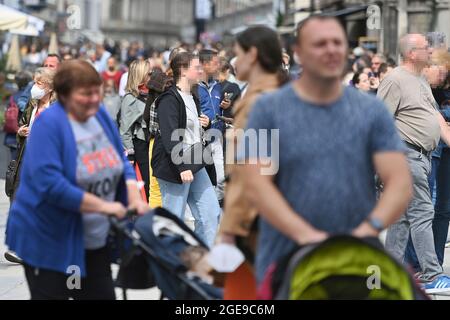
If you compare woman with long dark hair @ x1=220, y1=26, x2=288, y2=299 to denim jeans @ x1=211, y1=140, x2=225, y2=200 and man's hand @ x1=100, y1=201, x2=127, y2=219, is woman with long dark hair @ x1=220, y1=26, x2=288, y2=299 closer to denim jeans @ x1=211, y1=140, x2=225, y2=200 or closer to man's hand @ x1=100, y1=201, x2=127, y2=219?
man's hand @ x1=100, y1=201, x2=127, y2=219

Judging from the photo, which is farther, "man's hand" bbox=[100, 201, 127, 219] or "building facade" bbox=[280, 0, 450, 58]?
"building facade" bbox=[280, 0, 450, 58]

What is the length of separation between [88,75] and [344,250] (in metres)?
1.63

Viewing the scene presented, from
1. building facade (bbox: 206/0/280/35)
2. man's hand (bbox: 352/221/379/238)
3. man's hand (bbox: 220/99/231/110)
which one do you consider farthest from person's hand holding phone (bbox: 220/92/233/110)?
building facade (bbox: 206/0/280/35)

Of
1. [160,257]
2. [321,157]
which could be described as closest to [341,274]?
[321,157]

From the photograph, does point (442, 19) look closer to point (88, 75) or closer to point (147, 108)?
point (147, 108)

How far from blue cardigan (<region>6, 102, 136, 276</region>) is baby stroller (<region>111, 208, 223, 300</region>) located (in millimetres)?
212

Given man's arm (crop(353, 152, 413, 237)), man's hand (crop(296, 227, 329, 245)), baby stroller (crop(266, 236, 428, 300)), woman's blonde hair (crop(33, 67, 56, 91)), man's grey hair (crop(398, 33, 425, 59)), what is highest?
man's grey hair (crop(398, 33, 425, 59))

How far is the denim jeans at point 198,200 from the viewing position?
9875 millimetres

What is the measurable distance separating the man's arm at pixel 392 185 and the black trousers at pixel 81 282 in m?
1.49

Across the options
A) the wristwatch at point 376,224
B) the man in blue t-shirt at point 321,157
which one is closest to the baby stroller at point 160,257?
the man in blue t-shirt at point 321,157

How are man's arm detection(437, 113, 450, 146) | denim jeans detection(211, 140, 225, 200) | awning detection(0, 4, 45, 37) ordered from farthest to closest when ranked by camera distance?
awning detection(0, 4, 45, 37)
denim jeans detection(211, 140, 225, 200)
man's arm detection(437, 113, 450, 146)

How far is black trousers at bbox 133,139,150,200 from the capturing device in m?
11.6

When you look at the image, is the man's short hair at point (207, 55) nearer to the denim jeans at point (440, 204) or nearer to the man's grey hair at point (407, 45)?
the denim jeans at point (440, 204)

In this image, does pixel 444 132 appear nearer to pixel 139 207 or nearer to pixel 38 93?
pixel 38 93
